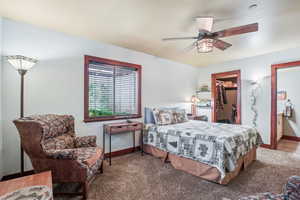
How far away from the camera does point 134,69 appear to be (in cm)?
381

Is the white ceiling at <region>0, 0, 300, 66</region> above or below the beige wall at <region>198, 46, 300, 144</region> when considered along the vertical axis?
above

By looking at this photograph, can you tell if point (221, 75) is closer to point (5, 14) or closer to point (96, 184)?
point (96, 184)

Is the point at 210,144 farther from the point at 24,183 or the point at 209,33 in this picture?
the point at 24,183

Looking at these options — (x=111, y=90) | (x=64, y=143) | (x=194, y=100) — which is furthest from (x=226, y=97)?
(x=64, y=143)

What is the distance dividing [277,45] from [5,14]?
526cm

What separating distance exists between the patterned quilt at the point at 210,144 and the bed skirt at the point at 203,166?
87 millimetres

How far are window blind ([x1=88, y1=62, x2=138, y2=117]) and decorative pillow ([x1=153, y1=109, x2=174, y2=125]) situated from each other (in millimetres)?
601

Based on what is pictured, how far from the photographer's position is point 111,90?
3430mm

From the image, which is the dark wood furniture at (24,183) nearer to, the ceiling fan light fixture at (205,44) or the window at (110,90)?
the window at (110,90)

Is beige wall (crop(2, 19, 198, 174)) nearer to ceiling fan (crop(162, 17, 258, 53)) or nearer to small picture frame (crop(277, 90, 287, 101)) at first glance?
ceiling fan (crop(162, 17, 258, 53))

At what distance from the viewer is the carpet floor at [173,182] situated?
1.95 meters

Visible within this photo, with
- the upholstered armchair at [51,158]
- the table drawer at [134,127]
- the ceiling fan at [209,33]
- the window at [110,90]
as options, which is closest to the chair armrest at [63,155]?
the upholstered armchair at [51,158]

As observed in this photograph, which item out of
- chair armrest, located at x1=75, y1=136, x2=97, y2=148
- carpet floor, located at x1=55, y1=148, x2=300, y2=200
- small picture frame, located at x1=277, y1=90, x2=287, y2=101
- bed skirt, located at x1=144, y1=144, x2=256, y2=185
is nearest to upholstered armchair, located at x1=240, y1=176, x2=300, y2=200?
carpet floor, located at x1=55, y1=148, x2=300, y2=200

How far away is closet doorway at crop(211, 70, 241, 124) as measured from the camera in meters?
4.52
